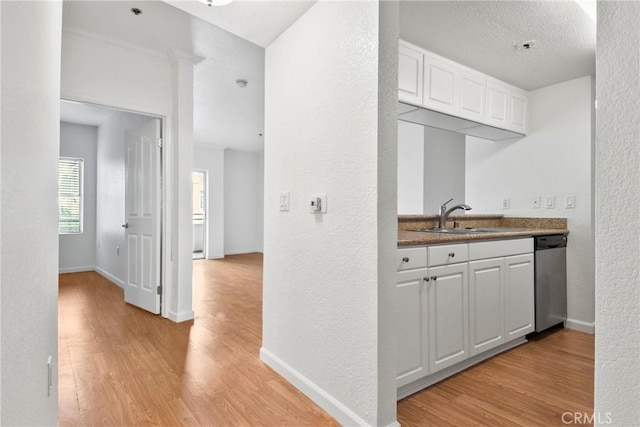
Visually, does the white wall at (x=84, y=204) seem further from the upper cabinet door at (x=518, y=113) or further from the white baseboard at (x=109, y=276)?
the upper cabinet door at (x=518, y=113)

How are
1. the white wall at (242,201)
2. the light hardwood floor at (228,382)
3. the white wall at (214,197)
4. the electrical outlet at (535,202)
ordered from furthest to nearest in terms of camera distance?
the white wall at (242,201)
the white wall at (214,197)
the electrical outlet at (535,202)
the light hardwood floor at (228,382)

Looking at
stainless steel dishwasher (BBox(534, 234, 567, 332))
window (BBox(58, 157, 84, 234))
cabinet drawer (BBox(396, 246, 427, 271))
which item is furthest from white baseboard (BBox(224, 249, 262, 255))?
cabinet drawer (BBox(396, 246, 427, 271))

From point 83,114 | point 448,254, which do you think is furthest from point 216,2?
point 83,114

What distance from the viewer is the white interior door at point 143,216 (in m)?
3.39

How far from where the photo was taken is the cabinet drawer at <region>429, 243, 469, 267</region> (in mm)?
1964

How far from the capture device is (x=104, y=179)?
212 inches

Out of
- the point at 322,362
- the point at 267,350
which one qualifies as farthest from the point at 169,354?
the point at 322,362

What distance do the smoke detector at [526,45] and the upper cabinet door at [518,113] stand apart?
759 mm

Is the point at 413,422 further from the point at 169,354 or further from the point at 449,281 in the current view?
the point at 169,354

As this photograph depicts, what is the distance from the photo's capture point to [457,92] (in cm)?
283

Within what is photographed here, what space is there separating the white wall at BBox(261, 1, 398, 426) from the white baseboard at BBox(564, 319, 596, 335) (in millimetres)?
2451

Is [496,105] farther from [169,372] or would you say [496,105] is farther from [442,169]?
[169,372]
